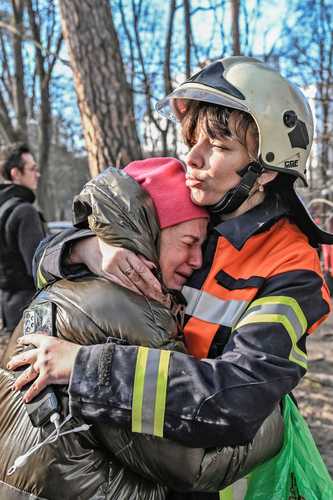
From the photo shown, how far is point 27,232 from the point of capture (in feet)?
13.7

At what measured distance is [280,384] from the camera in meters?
1.28

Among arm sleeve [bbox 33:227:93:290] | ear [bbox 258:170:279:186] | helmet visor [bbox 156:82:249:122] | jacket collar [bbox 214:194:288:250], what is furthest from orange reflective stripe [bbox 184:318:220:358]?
helmet visor [bbox 156:82:249:122]

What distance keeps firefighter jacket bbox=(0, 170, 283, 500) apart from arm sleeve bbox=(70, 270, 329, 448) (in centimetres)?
1

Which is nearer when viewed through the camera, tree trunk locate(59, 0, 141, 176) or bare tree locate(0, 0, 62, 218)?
tree trunk locate(59, 0, 141, 176)

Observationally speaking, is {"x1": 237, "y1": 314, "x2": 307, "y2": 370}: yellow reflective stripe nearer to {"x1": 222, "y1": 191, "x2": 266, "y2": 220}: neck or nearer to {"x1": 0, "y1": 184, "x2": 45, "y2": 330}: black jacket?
{"x1": 222, "y1": 191, "x2": 266, "y2": 220}: neck

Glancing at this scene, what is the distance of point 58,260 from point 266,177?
741 millimetres

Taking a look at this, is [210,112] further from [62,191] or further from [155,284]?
[62,191]

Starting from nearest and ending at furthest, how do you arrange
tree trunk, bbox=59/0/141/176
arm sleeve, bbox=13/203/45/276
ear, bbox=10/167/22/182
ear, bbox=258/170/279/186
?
ear, bbox=258/170/279/186 → tree trunk, bbox=59/0/141/176 → arm sleeve, bbox=13/203/45/276 → ear, bbox=10/167/22/182

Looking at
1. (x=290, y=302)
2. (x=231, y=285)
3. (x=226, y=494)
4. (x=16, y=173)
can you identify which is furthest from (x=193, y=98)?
(x=16, y=173)

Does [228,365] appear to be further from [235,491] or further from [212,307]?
[235,491]

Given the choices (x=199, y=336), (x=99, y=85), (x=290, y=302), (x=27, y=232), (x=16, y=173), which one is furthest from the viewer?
(x=16, y=173)

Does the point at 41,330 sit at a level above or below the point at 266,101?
below

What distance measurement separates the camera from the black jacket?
13.8 ft

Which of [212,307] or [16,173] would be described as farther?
[16,173]
